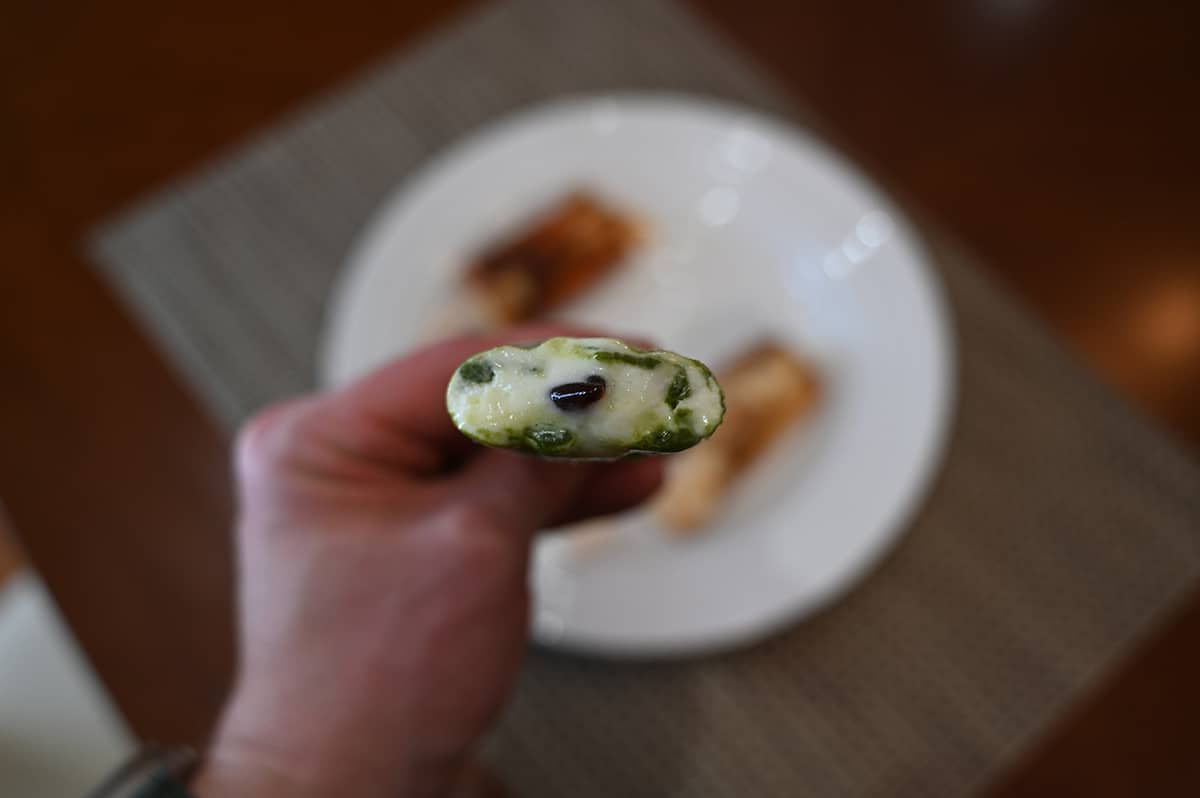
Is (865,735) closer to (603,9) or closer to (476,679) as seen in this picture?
(476,679)

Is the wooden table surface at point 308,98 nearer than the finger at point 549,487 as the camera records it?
No

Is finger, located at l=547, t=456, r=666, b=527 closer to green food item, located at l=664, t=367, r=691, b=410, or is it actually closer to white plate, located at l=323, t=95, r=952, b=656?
white plate, located at l=323, t=95, r=952, b=656

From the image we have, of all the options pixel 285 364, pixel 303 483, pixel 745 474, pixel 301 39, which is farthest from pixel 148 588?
pixel 301 39

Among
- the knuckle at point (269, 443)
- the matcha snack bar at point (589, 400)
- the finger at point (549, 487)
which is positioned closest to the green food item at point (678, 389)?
the matcha snack bar at point (589, 400)

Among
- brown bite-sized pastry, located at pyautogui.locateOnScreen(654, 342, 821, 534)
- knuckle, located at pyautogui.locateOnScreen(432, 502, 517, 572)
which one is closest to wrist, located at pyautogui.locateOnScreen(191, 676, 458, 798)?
knuckle, located at pyautogui.locateOnScreen(432, 502, 517, 572)

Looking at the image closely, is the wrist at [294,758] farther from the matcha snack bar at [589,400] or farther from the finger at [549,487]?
the matcha snack bar at [589,400]

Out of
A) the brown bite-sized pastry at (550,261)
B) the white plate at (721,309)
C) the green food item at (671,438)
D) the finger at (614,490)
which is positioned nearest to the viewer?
the green food item at (671,438)
